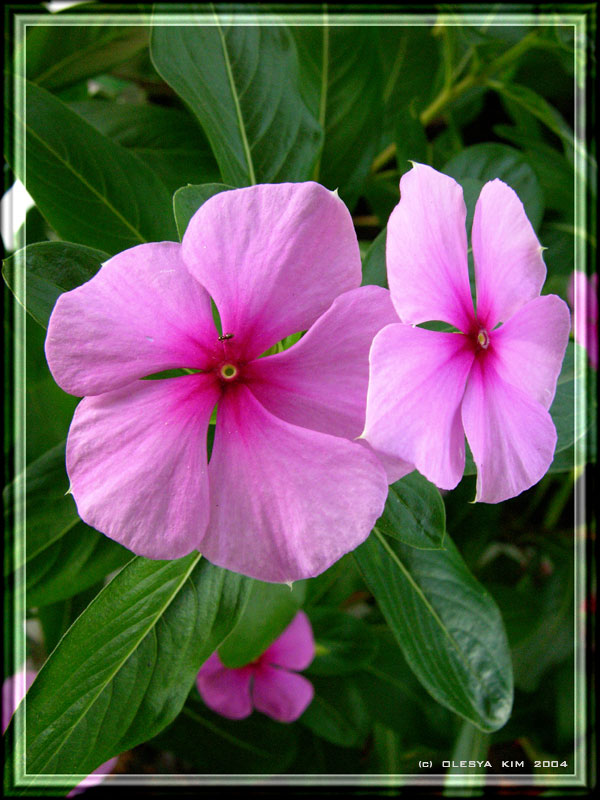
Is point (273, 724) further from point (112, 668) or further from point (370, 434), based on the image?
point (370, 434)

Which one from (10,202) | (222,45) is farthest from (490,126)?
(10,202)

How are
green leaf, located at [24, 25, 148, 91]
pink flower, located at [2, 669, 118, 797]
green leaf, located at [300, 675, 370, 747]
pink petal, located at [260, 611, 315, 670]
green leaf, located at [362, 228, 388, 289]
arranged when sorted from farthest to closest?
green leaf, located at [300, 675, 370, 747]
pink petal, located at [260, 611, 315, 670]
green leaf, located at [24, 25, 148, 91]
pink flower, located at [2, 669, 118, 797]
green leaf, located at [362, 228, 388, 289]

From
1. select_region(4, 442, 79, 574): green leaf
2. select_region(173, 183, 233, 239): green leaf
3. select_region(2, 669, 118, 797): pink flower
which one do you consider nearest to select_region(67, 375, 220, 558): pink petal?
select_region(173, 183, 233, 239): green leaf

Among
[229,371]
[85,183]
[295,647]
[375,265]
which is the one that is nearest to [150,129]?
[85,183]

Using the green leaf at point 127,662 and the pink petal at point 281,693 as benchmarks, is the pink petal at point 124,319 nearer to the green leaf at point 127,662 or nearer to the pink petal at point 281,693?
the green leaf at point 127,662

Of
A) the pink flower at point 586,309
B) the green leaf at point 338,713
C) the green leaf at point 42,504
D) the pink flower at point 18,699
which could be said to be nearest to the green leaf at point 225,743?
the green leaf at point 338,713

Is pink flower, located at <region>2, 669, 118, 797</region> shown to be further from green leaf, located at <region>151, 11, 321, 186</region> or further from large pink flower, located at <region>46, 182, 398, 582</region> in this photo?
green leaf, located at <region>151, 11, 321, 186</region>
